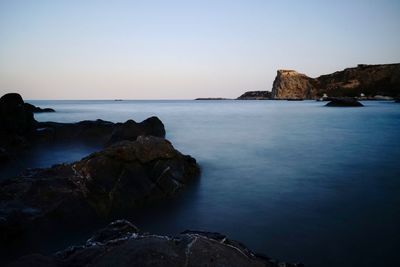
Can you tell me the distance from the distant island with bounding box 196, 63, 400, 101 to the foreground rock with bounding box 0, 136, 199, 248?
11028cm

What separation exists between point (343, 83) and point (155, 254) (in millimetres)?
140689

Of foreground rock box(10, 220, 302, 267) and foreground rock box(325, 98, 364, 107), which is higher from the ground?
foreground rock box(325, 98, 364, 107)

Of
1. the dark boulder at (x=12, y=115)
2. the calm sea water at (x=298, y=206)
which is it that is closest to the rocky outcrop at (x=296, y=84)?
the calm sea water at (x=298, y=206)

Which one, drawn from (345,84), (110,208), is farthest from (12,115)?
(345,84)

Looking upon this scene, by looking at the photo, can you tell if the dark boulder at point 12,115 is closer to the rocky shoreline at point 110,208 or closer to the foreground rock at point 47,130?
the foreground rock at point 47,130

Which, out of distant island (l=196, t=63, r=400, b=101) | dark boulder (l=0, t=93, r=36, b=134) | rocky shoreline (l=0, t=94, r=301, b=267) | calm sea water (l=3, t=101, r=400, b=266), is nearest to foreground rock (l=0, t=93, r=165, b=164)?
dark boulder (l=0, t=93, r=36, b=134)

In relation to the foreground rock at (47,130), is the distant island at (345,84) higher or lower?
higher

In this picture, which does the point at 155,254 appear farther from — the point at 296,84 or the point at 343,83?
the point at 296,84

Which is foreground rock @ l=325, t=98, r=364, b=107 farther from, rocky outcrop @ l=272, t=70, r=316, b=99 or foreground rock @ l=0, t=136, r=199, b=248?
rocky outcrop @ l=272, t=70, r=316, b=99

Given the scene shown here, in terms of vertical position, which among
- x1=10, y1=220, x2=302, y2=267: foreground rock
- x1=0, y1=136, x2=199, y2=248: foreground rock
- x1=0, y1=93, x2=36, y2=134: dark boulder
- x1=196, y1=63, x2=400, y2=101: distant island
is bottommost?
x1=0, y1=136, x2=199, y2=248: foreground rock

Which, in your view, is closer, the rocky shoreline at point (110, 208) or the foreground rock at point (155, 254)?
the foreground rock at point (155, 254)

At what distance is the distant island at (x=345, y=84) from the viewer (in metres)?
115

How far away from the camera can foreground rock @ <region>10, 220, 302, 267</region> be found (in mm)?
3311

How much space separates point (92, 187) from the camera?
7.62m
